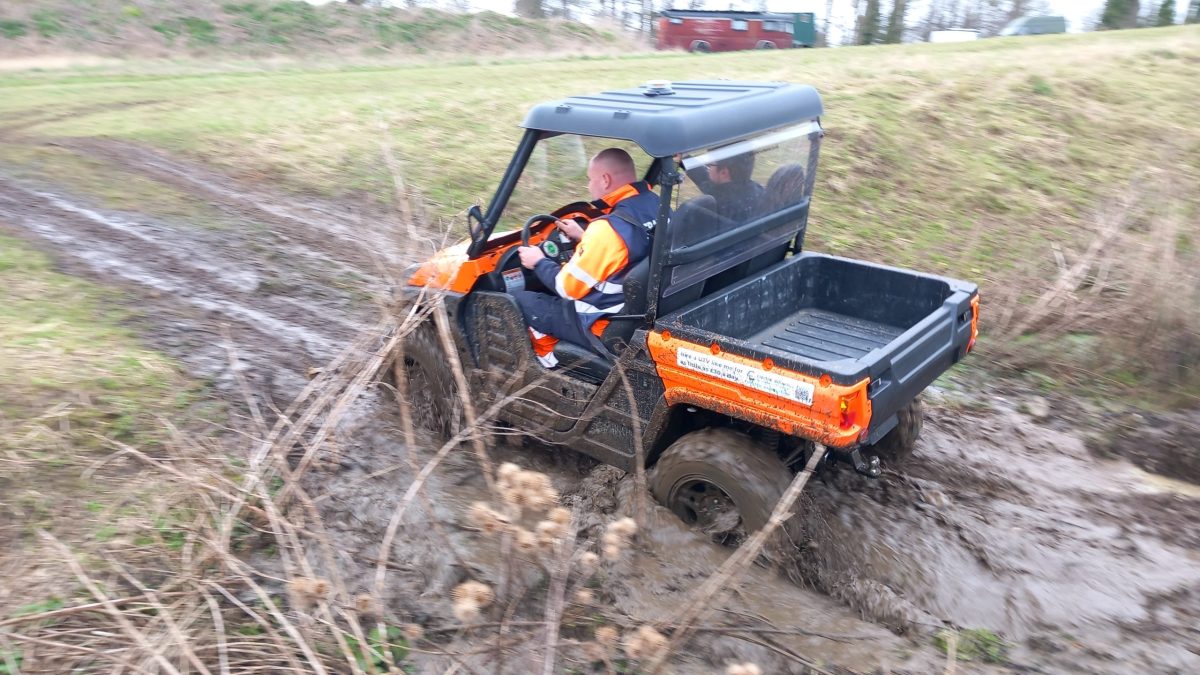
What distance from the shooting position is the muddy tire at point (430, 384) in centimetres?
443

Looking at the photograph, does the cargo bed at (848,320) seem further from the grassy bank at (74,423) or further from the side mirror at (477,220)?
the grassy bank at (74,423)

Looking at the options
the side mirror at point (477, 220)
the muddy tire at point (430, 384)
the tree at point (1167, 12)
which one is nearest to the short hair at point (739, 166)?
the side mirror at point (477, 220)

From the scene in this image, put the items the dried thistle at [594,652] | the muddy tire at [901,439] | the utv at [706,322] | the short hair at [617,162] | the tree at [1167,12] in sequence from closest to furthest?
the dried thistle at [594,652]
the utv at [706,322]
the short hair at [617,162]
the muddy tire at [901,439]
the tree at [1167,12]

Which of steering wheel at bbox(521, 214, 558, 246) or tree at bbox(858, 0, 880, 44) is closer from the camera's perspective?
steering wheel at bbox(521, 214, 558, 246)

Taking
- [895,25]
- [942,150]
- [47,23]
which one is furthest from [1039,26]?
[47,23]

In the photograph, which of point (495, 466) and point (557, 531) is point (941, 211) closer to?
point (495, 466)

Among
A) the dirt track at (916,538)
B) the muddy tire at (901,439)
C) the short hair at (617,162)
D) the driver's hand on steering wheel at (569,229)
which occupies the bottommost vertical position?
the dirt track at (916,538)

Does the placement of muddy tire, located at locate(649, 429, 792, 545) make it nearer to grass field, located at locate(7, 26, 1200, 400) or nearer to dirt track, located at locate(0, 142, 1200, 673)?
dirt track, located at locate(0, 142, 1200, 673)

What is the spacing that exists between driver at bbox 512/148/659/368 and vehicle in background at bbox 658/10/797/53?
23.3 meters

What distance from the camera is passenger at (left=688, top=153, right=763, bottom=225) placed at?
355 cm

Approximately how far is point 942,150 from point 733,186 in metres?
6.94

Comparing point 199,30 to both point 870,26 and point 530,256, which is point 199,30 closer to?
point 870,26

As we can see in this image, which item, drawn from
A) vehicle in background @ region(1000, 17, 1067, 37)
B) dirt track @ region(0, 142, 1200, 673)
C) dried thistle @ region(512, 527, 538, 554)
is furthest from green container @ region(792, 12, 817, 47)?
dried thistle @ region(512, 527, 538, 554)

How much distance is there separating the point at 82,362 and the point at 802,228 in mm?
3915
